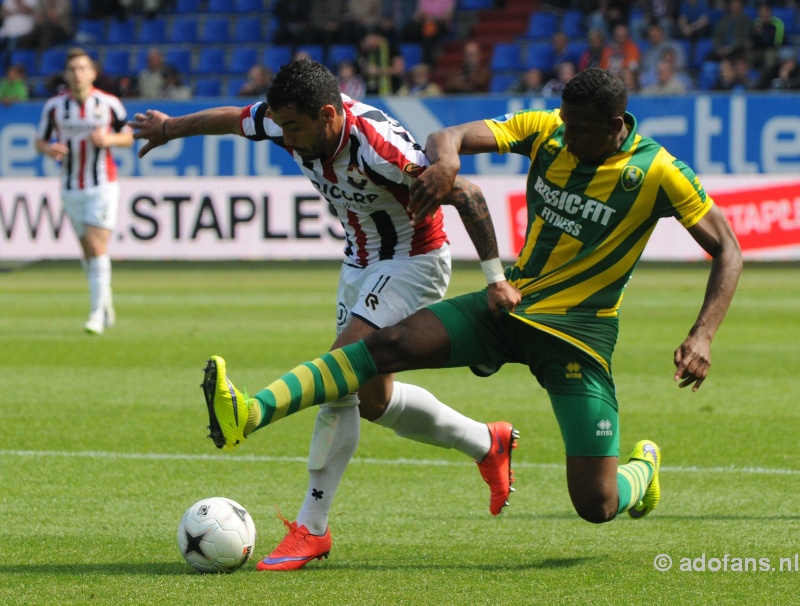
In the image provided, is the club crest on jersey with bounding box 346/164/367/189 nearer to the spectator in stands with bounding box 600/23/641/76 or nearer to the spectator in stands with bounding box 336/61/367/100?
the spectator in stands with bounding box 600/23/641/76

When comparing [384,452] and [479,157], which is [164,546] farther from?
[479,157]

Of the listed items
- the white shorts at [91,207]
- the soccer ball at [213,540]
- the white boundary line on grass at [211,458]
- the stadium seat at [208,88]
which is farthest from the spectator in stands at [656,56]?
the soccer ball at [213,540]

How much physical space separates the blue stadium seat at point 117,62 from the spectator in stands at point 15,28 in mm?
1678

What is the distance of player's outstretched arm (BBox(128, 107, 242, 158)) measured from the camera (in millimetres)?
5340

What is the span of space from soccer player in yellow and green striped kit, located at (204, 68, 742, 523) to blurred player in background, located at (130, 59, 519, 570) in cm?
20

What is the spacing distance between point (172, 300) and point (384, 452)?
850 cm

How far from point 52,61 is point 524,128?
20758 mm

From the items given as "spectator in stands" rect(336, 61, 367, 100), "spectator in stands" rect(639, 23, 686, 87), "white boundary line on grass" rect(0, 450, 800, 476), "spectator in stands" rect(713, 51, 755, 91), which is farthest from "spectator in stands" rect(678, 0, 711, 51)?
"white boundary line on grass" rect(0, 450, 800, 476)

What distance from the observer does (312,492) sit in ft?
15.8

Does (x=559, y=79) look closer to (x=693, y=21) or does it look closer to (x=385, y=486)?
(x=693, y=21)

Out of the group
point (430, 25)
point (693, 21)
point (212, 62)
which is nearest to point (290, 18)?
point (212, 62)

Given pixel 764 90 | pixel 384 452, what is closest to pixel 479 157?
pixel 764 90

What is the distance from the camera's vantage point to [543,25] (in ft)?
72.6

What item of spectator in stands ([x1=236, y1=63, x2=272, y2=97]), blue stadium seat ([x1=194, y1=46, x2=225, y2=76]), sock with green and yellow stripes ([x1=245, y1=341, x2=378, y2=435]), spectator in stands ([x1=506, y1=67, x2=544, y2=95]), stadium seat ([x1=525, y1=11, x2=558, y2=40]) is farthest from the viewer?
blue stadium seat ([x1=194, y1=46, x2=225, y2=76])
